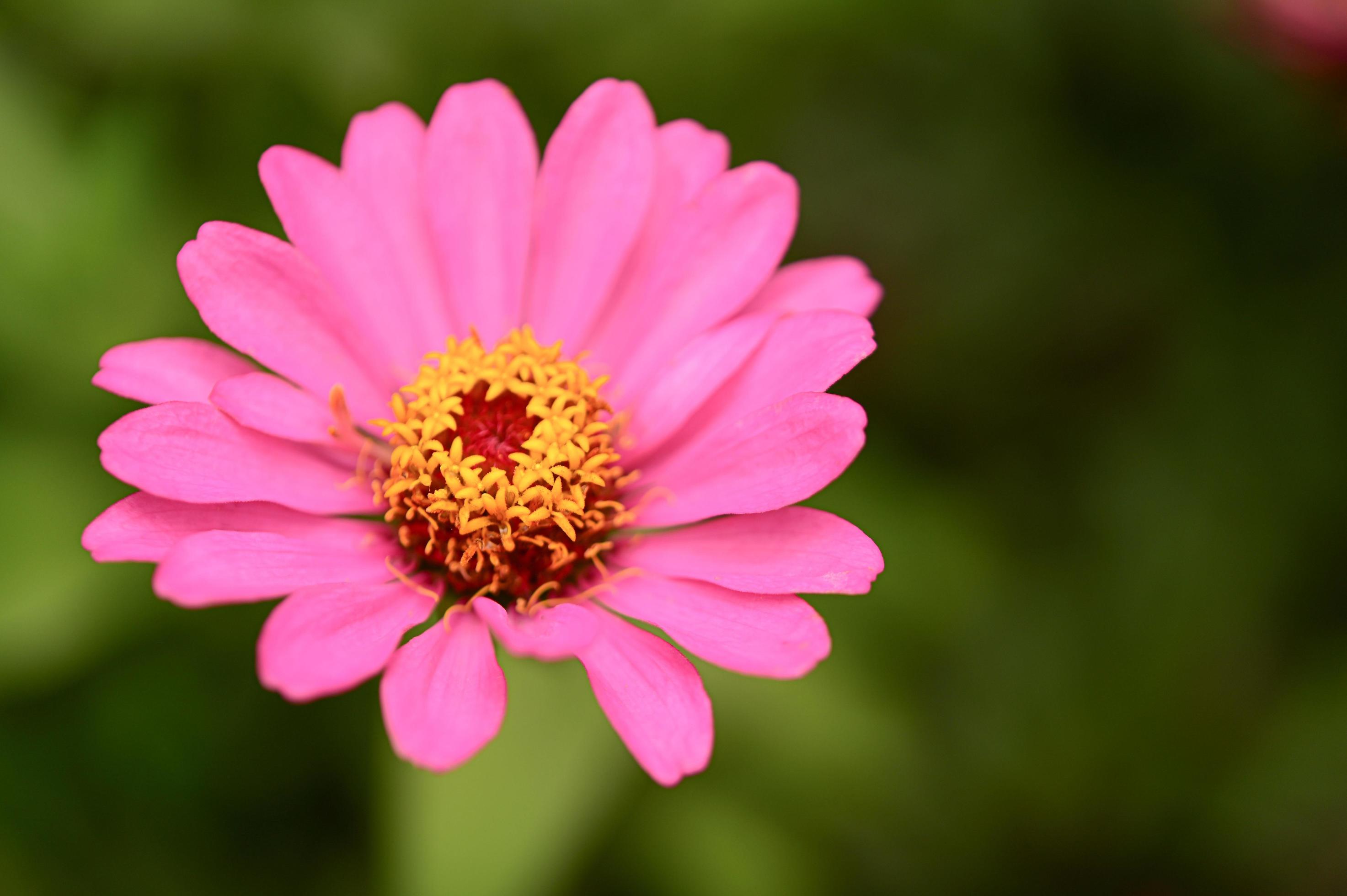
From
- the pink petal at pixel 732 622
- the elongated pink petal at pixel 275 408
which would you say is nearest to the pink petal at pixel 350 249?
the elongated pink petal at pixel 275 408

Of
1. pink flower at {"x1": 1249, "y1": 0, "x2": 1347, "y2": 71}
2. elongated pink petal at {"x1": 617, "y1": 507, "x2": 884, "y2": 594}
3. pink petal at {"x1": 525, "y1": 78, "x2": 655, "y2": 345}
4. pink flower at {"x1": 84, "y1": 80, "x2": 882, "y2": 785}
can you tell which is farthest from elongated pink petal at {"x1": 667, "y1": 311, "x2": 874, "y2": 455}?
pink flower at {"x1": 1249, "y1": 0, "x2": 1347, "y2": 71}

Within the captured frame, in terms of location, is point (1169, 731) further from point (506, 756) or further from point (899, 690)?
point (506, 756)

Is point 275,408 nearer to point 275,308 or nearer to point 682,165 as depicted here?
point 275,308

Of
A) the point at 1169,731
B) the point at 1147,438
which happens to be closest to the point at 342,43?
the point at 1147,438

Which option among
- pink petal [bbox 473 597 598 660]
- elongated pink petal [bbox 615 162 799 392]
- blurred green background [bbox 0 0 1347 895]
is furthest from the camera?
blurred green background [bbox 0 0 1347 895]

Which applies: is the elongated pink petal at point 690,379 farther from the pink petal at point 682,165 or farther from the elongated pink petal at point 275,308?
the elongated pink petal at point 275,308

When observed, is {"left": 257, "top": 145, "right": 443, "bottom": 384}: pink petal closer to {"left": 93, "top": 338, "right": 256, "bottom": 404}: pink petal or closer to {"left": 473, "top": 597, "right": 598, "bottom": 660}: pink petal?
{"left": 93, "top": 338, "right": 256, "bottom": 404}: pink petal
